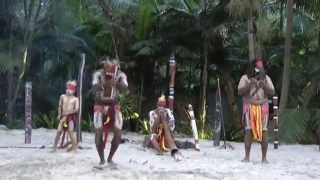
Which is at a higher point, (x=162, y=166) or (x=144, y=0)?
(x=144, y=0)

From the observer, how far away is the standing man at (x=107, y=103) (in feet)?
30.6

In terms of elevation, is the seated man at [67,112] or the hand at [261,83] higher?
the hand at [261,83]

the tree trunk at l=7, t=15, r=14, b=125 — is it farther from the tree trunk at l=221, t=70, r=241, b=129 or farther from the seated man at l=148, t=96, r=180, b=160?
the seated man at l=148, t=96, r=180, b=160

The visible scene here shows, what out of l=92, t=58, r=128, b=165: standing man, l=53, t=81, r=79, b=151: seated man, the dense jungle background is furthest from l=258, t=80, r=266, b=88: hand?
Result: the dense jungle background

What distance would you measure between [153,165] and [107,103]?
4.68ft

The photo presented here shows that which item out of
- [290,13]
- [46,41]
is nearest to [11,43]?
[46,41]

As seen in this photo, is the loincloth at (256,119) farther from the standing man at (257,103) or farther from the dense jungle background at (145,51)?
the dense jungle background at (145,51)

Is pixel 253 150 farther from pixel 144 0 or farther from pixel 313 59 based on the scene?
pixel 144 0

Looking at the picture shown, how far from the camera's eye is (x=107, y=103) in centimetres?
932

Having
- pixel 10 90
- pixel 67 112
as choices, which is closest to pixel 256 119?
pixel 67 112

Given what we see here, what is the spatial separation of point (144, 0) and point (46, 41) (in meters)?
3.62

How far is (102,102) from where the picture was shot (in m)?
9.34

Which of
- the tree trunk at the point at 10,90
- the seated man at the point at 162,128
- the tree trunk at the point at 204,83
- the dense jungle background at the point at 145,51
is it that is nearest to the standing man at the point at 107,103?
the seated man at the point at 162,128

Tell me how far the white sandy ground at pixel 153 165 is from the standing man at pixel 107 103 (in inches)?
19.5
